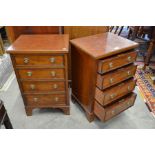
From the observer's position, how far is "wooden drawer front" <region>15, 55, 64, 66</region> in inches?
47.1

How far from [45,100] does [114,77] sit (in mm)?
696

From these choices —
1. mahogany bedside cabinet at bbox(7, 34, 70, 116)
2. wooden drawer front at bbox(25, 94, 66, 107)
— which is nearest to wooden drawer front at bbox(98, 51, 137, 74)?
mahogany bedside cabinet at bbox(7, 34, 70, 116)

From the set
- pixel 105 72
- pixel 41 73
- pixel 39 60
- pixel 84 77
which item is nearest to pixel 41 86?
pixel 41 73

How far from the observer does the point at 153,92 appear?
1.90 meters

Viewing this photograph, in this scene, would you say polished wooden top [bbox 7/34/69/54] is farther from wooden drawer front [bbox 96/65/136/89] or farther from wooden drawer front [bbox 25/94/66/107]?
wooden drawer front [bbox 25/94/66/107]

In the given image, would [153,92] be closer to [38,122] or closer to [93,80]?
[93,80]

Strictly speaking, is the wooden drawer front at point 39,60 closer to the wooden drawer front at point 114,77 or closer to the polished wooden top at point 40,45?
the polished wooden top at point 40,45

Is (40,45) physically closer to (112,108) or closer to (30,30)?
(30,30)

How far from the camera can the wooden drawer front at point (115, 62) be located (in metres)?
1.12

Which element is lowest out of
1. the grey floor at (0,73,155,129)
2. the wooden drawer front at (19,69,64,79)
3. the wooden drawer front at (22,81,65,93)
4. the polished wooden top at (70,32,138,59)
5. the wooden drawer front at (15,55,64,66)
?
the grey floor at (0,73,155,129)

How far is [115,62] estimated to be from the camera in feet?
3.81

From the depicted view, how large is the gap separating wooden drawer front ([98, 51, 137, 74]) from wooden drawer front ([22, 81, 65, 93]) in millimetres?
417

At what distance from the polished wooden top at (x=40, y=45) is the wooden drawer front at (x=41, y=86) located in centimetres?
31

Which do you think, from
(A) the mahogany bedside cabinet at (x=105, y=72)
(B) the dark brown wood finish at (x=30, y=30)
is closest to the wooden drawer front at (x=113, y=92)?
(A) the mahogany bedside cabinet at (x=105, y=72)
